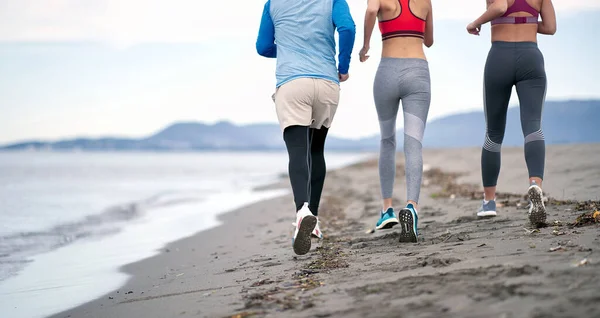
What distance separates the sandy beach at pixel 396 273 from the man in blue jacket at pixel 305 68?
2.22ft

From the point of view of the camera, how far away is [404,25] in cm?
439

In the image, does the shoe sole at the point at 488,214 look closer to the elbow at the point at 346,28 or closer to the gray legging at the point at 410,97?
the gray legging at the point at 410,97

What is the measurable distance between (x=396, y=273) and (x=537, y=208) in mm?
1389

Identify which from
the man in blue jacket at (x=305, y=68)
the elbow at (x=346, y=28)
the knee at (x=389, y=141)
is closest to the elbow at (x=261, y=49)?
the man in blue jacket at (x=305, y=68)

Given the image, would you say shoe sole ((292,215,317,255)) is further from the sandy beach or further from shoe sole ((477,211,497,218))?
shoe sole ((477,211,497,218))

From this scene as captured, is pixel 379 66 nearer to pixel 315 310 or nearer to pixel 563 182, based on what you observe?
pixel 315 310

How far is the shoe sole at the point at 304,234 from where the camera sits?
380 cm

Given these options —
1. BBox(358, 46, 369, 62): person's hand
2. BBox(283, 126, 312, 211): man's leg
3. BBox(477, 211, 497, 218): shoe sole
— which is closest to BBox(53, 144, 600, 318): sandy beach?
BBox(477, 211, 497, 218): shoe sole

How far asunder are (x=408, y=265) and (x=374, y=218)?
→ 12.1 ft

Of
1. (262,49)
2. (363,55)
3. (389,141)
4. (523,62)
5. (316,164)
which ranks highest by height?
(262,49)

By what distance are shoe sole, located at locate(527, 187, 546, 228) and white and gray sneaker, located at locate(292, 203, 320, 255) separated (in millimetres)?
1440

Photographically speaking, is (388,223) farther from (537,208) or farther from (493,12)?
(493,12)

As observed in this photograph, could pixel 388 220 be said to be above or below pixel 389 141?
below

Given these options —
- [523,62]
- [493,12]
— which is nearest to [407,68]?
[493,12]
